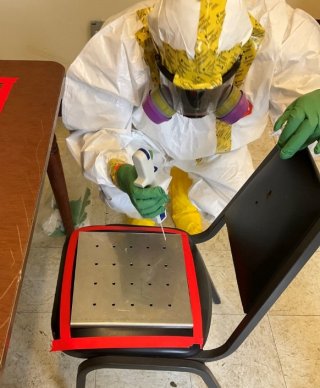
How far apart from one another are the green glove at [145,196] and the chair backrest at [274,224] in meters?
0.15

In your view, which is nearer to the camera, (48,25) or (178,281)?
(178,281)

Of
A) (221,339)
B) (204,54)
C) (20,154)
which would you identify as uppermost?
(204,54)

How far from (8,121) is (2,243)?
0.28m

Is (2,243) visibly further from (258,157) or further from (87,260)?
(258,157)

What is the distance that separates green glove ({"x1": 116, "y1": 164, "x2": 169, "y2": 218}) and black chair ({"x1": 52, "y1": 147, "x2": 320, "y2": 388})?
90 mm

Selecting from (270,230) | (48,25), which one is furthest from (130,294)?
(48,25)

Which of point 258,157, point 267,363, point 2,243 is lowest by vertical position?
point 267,363

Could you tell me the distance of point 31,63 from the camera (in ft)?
2.89

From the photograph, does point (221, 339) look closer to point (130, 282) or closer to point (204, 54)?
point (130, 282)

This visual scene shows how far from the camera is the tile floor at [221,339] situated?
105 cm

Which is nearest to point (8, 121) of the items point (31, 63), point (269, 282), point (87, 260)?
point (31, 63)

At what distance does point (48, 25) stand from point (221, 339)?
51.0 inches

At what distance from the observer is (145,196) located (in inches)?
30.9

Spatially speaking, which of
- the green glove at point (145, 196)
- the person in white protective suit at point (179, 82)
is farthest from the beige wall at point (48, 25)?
the green glove at point (145, 196)
